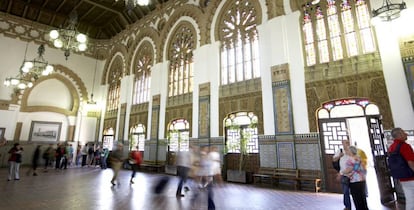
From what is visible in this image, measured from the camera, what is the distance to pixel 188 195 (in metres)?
6.29

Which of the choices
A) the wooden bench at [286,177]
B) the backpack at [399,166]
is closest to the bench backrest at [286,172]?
the wooden bench at [286,177]

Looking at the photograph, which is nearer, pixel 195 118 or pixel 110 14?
pixel 195 118

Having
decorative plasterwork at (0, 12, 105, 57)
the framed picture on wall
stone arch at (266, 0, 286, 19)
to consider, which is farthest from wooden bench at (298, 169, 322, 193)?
decorative plasterwork at (0, 12, 105, 57)

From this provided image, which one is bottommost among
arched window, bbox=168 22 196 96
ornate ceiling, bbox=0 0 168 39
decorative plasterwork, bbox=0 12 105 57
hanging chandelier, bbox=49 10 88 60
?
hanging chandelier, bbox=49 10 88 60

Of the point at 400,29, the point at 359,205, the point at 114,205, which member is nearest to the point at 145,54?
the point at 114,205

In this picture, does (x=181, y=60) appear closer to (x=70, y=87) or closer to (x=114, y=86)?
(x=114, y=86)

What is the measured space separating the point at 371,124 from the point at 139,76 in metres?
12.9

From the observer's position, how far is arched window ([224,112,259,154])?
9.01 m

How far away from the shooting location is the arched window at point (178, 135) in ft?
37.2

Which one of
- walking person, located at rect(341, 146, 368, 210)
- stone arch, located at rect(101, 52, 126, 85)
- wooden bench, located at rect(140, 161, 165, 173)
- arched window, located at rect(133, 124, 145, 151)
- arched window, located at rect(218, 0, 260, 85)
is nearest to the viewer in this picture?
walking person, located at rect(341, 146, 368, 210)

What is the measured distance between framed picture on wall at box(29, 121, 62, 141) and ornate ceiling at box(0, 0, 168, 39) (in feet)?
22.5

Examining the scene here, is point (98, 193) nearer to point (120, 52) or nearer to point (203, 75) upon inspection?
point (203, 75)

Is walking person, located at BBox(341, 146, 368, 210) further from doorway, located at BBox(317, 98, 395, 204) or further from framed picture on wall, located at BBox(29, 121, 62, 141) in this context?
framed picture on wall, located at BBox(29, 121, 62, 141)

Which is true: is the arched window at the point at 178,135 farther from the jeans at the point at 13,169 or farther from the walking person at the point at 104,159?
the jeans at the point at 13,169
